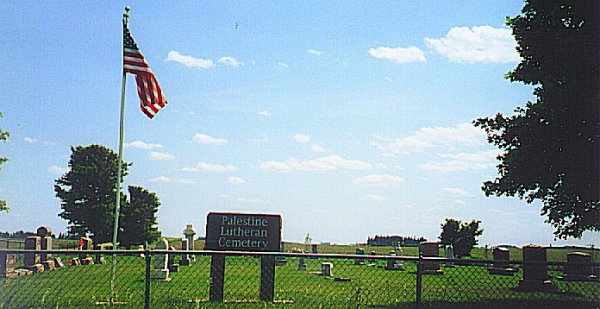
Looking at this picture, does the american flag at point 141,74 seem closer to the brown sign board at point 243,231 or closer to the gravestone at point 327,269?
the brown sign board at point 243,231

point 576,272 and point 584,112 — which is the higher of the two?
point 584,112

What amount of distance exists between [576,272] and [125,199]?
95.8 feet

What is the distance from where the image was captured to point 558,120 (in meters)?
13.7

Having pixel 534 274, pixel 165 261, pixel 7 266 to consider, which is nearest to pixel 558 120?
pixel 534 274

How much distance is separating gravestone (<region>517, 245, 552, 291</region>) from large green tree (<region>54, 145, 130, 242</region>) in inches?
1141

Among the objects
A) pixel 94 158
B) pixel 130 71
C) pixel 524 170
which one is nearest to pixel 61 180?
pixel 94 158

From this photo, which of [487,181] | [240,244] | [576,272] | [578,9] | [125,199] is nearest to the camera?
[240,244]

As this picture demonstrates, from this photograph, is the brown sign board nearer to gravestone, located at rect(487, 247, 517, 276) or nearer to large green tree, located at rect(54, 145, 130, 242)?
gravestone, located at rect(487, 247, 517, 276)

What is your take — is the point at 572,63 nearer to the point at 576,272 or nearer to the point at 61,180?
the point at 576,272

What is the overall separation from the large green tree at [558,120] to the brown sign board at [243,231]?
248 inches

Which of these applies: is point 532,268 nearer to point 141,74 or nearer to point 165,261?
point 165,261

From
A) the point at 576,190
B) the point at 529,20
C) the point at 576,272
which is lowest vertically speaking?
the point at 576,272

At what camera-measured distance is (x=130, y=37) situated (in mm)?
13398

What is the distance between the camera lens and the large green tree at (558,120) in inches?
539
